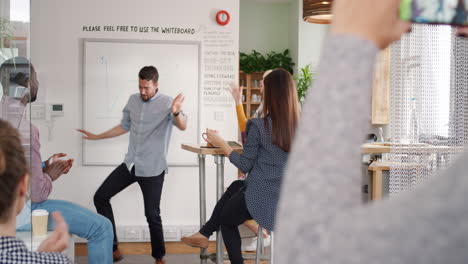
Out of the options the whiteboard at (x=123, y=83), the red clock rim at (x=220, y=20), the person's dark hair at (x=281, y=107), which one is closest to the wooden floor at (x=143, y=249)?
the whiteboard at (x=123, y=83)

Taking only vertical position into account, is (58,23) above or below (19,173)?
above

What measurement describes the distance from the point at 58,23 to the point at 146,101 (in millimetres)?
1501

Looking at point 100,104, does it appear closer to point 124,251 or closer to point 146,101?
point 146,101

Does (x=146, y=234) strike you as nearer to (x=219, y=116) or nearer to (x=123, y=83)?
(x=219, y=116)

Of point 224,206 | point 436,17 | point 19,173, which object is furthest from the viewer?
point 224,206

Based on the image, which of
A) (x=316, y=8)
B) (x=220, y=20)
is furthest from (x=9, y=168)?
(x=220, y=20)

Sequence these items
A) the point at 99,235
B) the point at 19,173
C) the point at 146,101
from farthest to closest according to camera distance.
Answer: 1. the point at 146,101
2. the point at 99,235
3. the point at 19,173

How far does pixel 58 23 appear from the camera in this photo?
5.26 meters

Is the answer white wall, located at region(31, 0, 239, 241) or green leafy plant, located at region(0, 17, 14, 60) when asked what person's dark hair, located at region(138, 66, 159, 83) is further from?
green leafy plant, located at region(0, 17, 14, 60)

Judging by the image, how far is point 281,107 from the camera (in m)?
2.88

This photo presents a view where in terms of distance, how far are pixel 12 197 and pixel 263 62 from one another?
322 inches

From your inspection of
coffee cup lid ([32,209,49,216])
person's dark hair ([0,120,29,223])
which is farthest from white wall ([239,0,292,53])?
person's dark hair ([0,120,29,223])

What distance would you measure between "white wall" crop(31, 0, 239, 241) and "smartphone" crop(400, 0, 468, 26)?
5081mm

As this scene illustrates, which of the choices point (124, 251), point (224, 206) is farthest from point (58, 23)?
point (224, 206)
